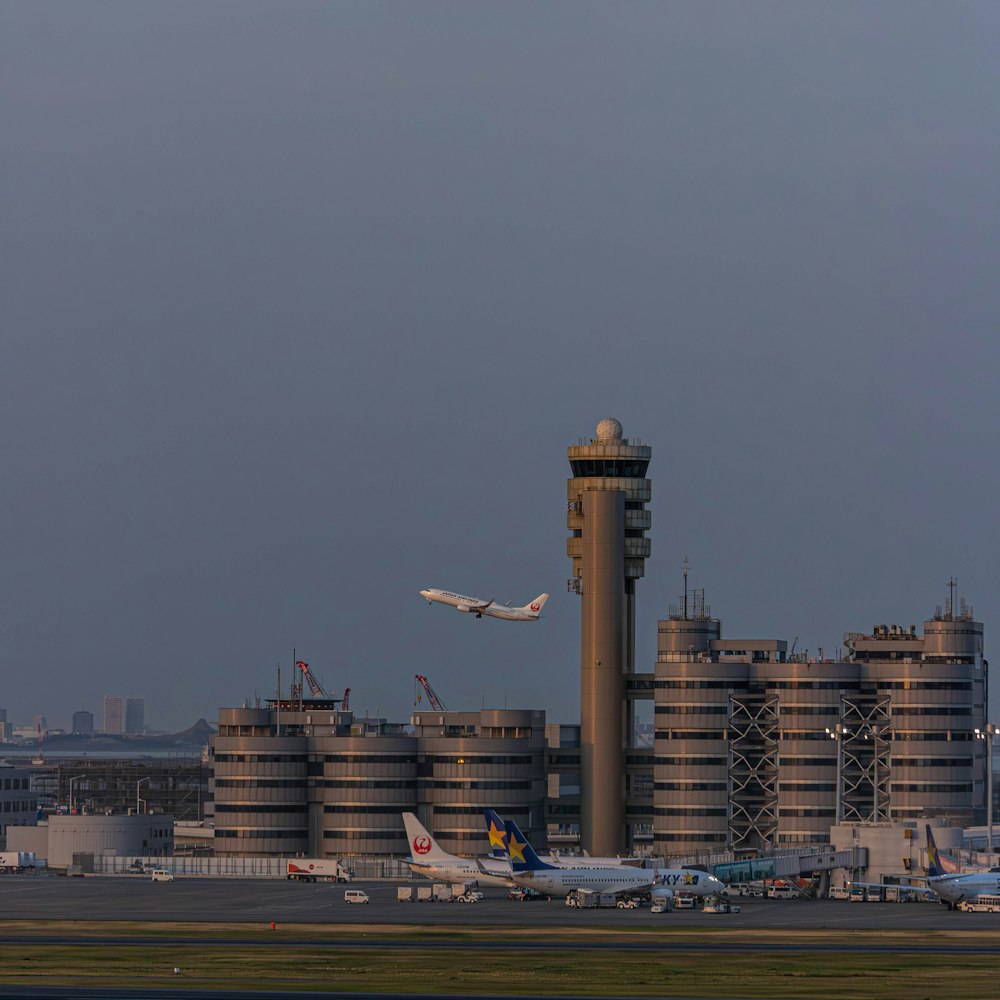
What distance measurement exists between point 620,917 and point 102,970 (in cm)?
5734

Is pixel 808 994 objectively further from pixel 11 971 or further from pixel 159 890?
pixel 159 890

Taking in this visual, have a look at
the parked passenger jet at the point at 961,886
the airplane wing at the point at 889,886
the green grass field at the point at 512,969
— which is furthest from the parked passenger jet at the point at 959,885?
the green grass field at the point at 512,969

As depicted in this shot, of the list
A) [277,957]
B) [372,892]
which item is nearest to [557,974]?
[277,957]

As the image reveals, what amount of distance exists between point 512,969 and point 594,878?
61772 mm

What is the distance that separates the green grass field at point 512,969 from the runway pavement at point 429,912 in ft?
46.1

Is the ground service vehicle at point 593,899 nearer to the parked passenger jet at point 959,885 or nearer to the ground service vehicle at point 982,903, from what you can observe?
the parked passenger jet at point 959,885

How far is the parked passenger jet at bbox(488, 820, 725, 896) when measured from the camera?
7023 inches

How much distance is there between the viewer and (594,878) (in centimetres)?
17850

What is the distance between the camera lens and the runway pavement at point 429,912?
154875mm

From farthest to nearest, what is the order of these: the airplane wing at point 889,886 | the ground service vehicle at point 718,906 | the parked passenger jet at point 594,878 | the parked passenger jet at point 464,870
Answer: the parked passenger jet at point 464,870 → the airplane wing at point 889,886 → the parked passenger jet at point 594,878 → the ground service vehicle at point 718,906

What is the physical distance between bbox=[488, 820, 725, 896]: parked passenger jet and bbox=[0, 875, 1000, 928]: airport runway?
2.52 metres

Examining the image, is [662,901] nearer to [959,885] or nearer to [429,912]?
[429,912]

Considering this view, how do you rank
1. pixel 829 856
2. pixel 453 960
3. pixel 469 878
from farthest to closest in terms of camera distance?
pixel 829 856 < pixel 469 878 < pixel 453 960

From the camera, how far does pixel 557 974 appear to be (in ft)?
378
